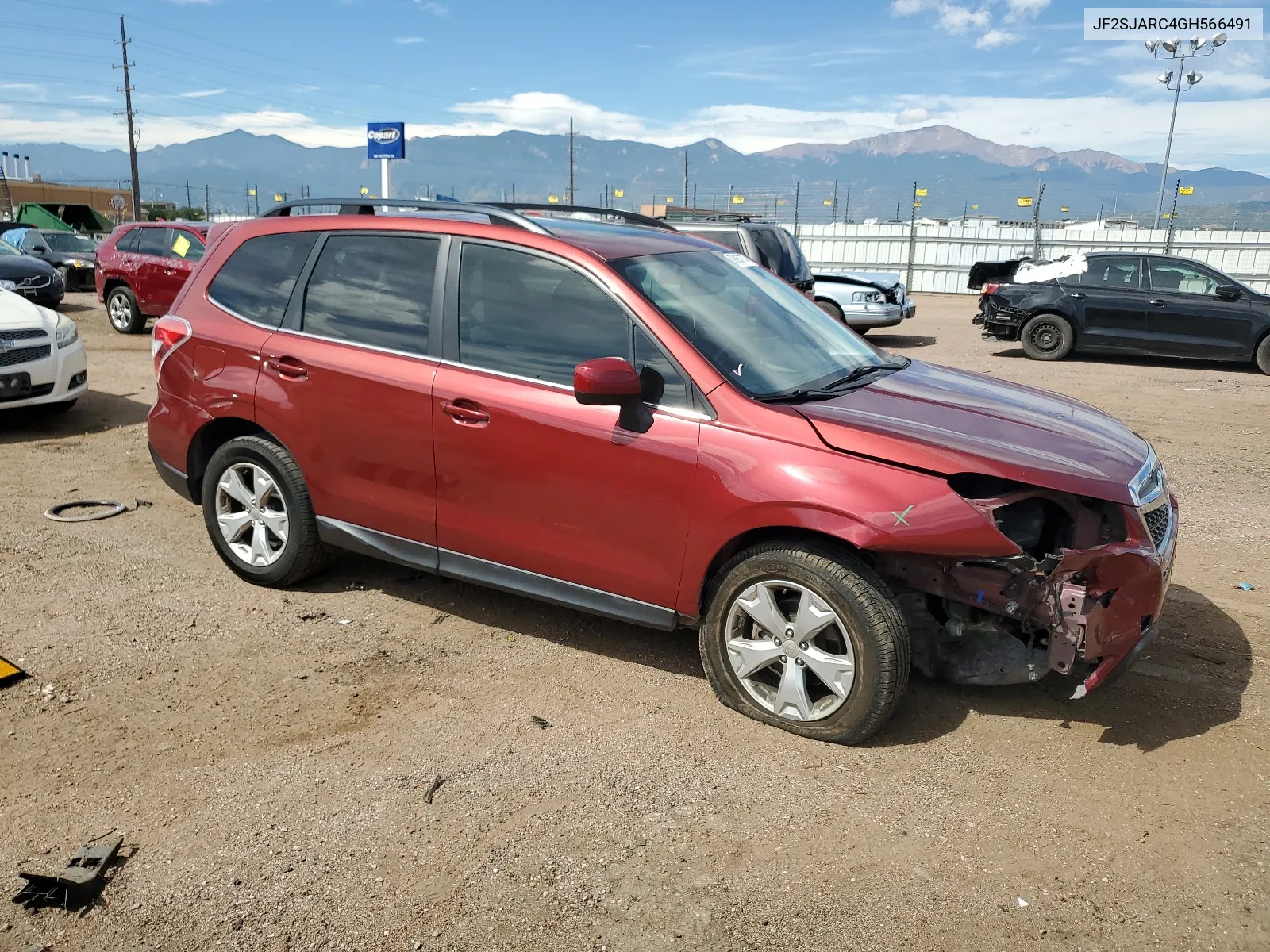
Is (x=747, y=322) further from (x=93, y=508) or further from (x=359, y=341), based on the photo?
(x=93, y=508)

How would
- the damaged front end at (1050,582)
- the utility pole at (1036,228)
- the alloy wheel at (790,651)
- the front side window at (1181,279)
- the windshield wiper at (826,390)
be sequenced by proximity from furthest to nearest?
the utility pole at (1036,228) → the front side window at (1181,279) → the windshield wiper at (826,390) → the alloy wheel at (790,651) → the damaged front end at (1050,582)

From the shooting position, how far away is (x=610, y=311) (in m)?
3.85

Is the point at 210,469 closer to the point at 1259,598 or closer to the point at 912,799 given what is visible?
the point at 912,799

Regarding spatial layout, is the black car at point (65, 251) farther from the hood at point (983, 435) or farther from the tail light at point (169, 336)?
the hood at point (983, 435)

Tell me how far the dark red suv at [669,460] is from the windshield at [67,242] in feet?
76.0

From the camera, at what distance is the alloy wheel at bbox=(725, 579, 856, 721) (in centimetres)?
344

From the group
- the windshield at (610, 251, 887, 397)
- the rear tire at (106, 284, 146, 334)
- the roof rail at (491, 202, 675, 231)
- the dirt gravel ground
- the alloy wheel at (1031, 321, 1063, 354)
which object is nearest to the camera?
the dirt gravel ground

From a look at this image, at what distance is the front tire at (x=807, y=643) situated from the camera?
3352mm

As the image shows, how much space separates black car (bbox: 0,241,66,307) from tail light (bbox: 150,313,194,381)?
13.5 meters

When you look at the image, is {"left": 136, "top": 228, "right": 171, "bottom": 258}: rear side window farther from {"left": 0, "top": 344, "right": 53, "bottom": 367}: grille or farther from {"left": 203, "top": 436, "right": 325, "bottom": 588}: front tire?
{"left": 203, "top": 436, "right": 325, "bottom": 588}: front tire

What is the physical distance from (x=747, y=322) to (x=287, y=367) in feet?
7.22

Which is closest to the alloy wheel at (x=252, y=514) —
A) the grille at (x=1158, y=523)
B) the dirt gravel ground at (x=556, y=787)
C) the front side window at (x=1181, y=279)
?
the dirt gravel ground at (x=556, y=787)

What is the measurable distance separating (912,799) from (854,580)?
755 mm

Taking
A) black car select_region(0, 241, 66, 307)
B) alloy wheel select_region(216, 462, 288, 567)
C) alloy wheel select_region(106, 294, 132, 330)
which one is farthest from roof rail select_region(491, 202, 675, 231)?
black car select_region(0, 241, 66, 307)
